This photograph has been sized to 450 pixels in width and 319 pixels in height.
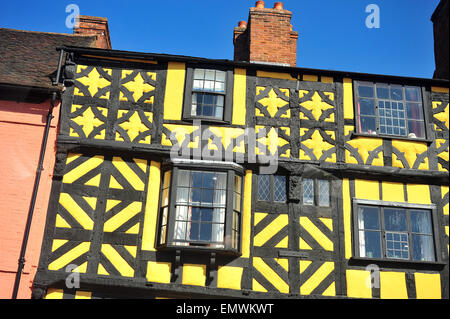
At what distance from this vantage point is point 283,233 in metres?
9.44

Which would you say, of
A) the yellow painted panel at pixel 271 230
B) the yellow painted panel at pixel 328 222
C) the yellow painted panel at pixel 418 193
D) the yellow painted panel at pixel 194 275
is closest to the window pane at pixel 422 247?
the yellow painted panel at pixel 418 193

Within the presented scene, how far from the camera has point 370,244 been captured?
9.55 m

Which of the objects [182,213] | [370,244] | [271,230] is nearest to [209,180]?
[182,213]

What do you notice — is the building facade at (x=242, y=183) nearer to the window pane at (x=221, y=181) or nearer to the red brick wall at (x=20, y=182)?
the window pane at (x=221, y=181)

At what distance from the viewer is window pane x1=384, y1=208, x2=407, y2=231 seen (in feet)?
31.7

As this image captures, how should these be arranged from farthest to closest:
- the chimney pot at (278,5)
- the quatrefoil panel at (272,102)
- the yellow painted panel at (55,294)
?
1. the chimney pot at (278,5)
2. the quatrefoil panel at (272,102)
3. the yellow painted panel at (55,294)

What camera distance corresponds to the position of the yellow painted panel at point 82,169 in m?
9.52

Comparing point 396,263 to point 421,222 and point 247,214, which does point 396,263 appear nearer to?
point 421,222

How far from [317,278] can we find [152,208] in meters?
3.63

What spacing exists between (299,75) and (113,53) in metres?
4.26

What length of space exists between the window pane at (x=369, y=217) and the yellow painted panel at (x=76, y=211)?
5.55 m

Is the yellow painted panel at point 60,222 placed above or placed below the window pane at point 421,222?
below
